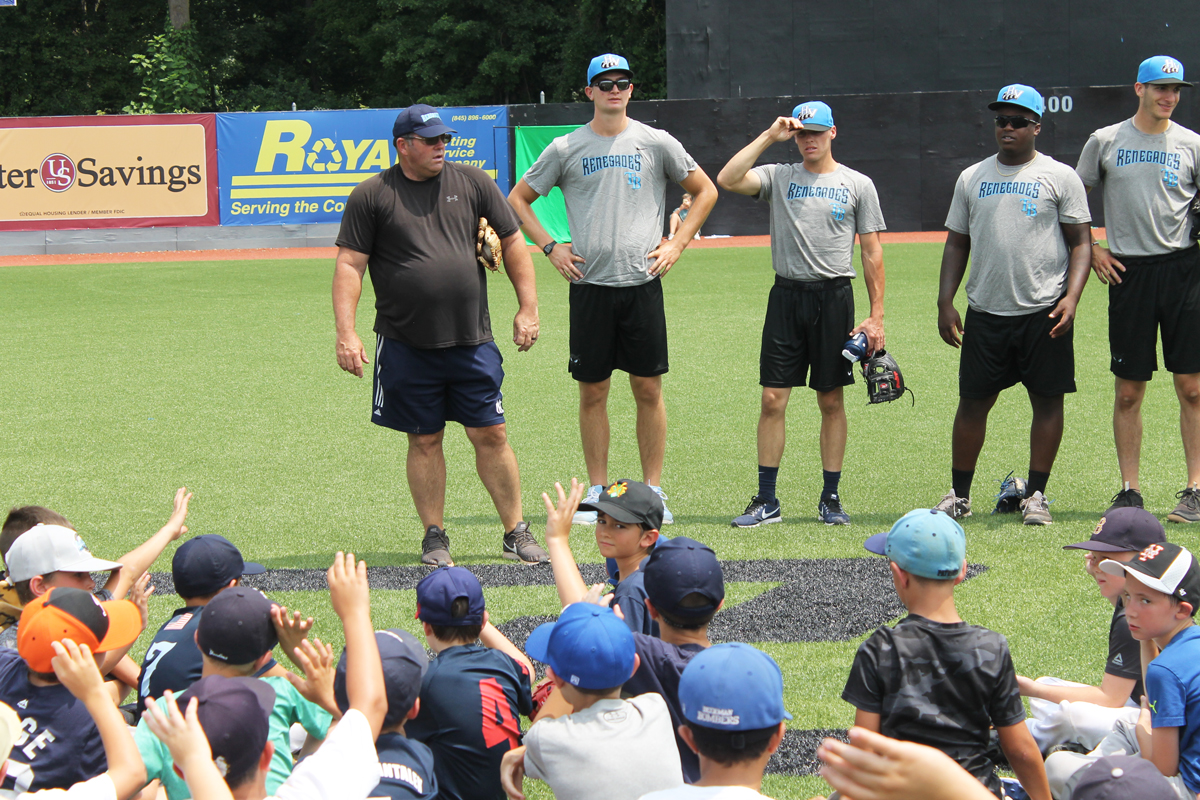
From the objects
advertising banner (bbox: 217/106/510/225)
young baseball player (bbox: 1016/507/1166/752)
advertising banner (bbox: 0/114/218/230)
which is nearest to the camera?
young baseball player (bbox: 1016/507/1166/752)

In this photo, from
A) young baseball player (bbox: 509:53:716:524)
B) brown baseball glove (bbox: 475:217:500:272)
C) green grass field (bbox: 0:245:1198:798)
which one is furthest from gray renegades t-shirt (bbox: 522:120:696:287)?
green grass field (bbox: 0:245:1198:798)

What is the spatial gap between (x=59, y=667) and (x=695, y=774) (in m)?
1.65

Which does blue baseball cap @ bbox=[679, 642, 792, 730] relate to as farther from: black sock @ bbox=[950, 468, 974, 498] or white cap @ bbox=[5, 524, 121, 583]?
black sock @ bbox=[950, 468, 974, 498]

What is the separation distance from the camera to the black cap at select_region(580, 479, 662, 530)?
4.02m

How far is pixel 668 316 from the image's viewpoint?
14008 millimetres

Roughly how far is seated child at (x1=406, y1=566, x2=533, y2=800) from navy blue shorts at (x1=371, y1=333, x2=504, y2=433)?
2643 millimetres

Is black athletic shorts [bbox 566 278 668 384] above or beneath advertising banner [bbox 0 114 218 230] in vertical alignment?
beneath

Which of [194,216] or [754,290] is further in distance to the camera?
[194,216]

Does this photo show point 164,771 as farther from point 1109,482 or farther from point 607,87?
point 1109,482

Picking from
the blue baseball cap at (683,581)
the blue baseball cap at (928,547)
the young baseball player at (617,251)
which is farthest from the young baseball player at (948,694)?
the young baseball player at (617,251)

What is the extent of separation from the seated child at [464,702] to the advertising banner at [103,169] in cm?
2061

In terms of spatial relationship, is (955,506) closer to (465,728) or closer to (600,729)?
(465,728)

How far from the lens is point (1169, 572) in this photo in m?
3.16

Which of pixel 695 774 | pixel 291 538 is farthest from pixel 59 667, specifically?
pixel 291 538
